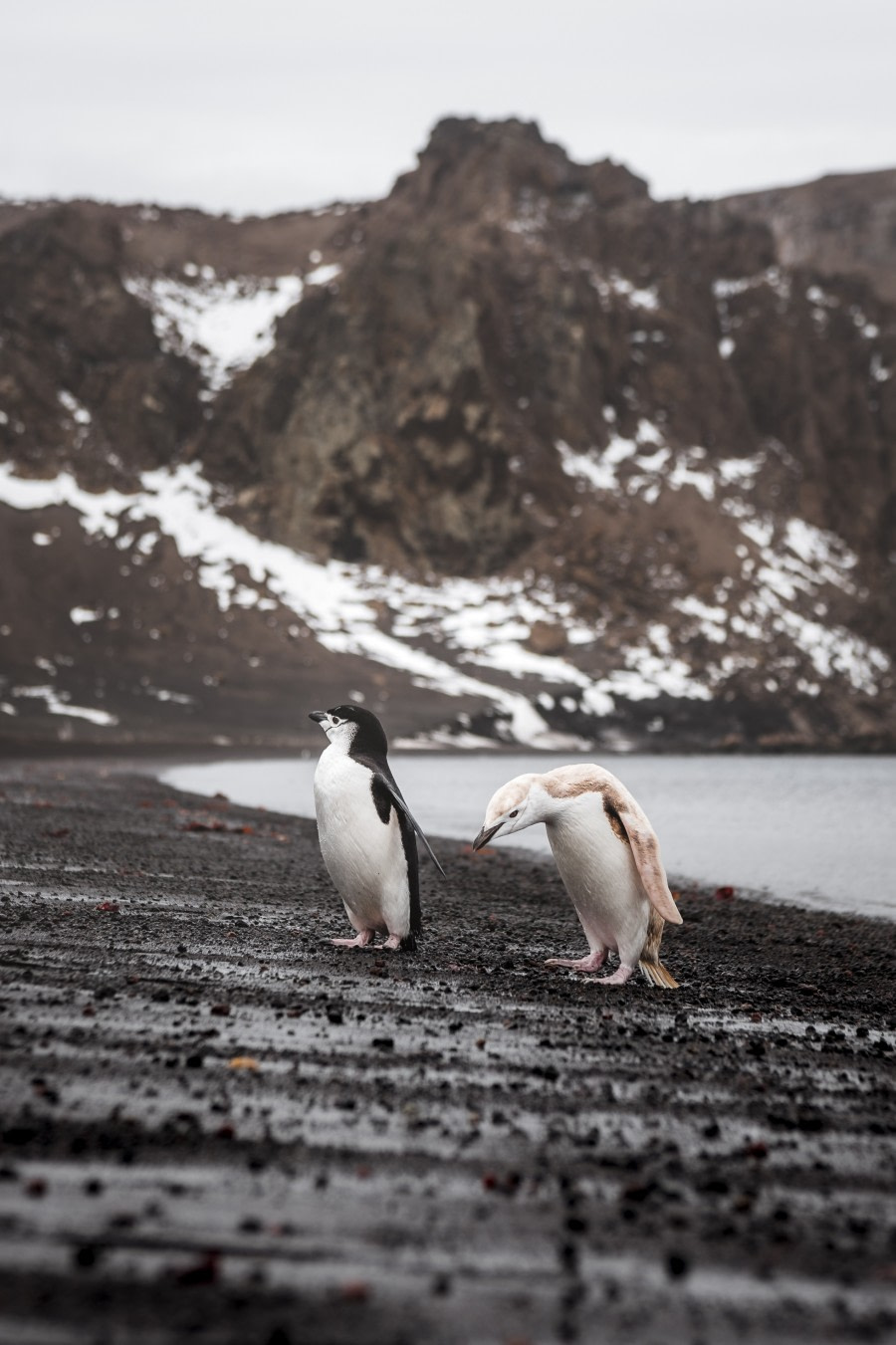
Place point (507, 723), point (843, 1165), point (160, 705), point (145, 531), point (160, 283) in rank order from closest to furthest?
point (843, 1165), point (160, 705), point (507, 723), point (145, 531), point (160, 283)

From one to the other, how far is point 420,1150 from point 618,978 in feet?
14.0

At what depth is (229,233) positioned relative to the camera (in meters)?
199

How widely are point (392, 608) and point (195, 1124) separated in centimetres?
12944

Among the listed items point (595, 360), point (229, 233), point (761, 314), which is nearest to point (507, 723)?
point (595, 360)

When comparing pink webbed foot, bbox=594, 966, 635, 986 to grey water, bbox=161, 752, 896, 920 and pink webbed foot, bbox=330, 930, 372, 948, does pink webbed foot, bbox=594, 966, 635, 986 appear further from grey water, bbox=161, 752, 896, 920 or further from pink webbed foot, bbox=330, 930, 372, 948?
grey water, bbox=161, 752, 896, 920

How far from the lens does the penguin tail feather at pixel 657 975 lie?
879cm

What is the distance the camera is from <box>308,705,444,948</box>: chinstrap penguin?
9609 mm

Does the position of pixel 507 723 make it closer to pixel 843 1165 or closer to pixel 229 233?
pixel 843 1165

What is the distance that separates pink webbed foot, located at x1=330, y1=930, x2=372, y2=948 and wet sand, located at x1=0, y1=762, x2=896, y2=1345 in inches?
12.9

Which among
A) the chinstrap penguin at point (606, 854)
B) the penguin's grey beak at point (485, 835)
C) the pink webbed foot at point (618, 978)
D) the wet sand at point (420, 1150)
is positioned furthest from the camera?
the chinstrap penguin at point (606, 854)

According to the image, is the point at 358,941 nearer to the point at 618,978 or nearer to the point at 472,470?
the point at 618,978

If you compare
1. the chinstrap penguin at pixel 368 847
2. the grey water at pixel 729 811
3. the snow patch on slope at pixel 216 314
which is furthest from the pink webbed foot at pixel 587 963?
the snow patch on slope at pixel 216 314

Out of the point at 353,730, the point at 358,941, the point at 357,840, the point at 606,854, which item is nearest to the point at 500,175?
the point at 353,730

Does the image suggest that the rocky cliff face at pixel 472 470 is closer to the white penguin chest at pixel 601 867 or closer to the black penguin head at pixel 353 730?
the black penguin head at pixel 353 730
